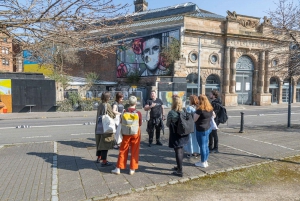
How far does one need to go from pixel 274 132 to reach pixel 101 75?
28297 mm

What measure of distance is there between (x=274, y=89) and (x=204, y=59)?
13.2m

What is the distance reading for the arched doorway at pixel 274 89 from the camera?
33.4 m

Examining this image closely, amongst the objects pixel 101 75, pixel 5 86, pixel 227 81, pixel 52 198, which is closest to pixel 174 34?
pixel 227 81

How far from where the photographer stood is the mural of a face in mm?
28000

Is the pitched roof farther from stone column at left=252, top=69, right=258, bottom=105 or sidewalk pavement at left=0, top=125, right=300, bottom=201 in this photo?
sidewalk pavement at left=0, top=125, right=300, bottom=201

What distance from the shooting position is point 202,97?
18.2ft

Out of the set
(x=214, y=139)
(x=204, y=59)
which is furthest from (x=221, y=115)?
(x=204, y=59)

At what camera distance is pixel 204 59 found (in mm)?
28266

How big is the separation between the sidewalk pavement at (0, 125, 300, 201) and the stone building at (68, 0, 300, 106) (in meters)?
17.2

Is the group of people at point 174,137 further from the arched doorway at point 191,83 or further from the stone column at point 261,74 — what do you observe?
the stone column at point 261,74

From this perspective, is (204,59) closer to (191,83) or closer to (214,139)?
(191,83)

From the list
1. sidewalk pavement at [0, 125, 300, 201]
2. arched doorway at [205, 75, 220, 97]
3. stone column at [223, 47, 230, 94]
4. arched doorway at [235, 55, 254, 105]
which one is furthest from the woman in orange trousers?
arched doorway at [235, 55, 254, 105]

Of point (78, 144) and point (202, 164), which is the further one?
point (78, 144)

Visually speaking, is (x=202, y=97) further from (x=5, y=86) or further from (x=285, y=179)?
(x=5, y=86)
